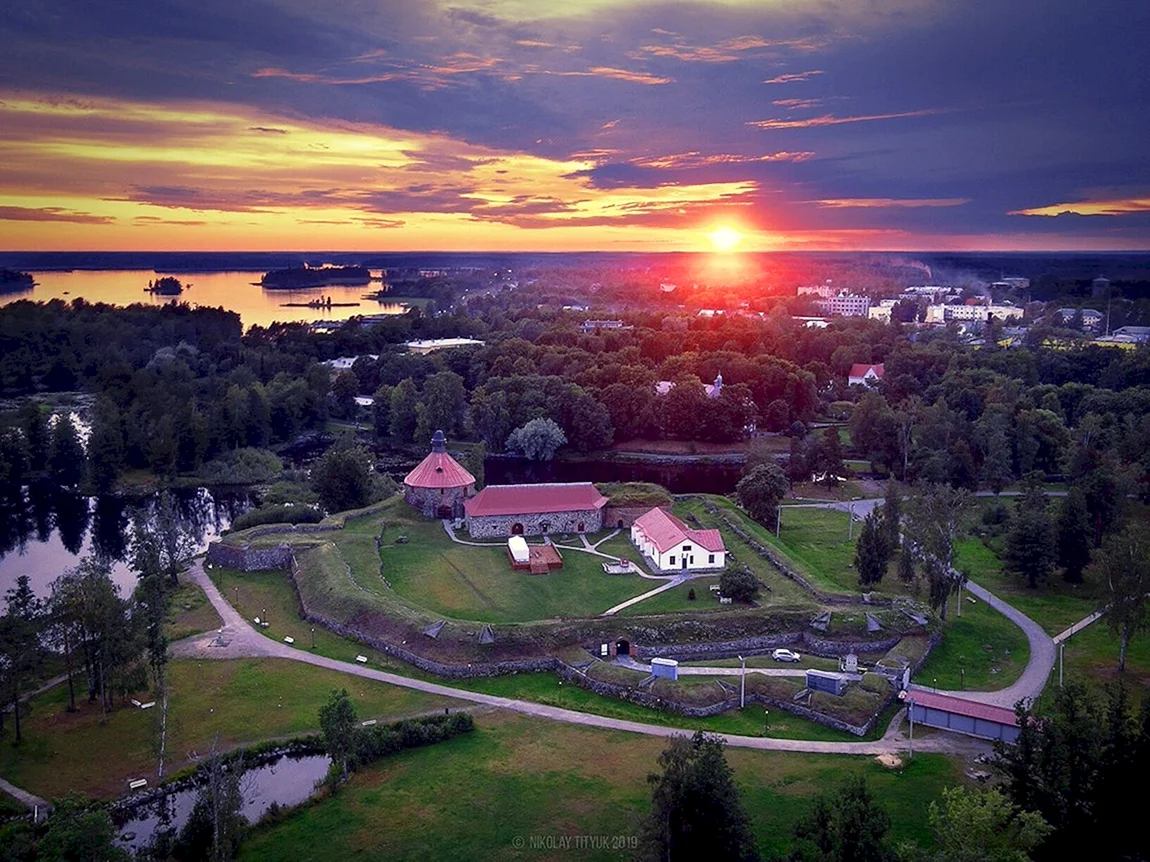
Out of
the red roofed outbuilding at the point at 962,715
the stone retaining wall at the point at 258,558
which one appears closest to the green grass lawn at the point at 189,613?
the stone retaining wall at the point at 258,558

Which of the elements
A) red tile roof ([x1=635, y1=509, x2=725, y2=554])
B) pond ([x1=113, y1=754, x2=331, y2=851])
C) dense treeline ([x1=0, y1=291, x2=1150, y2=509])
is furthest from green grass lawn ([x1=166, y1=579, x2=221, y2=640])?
dense treeline ([x1=0, y1=291, x2=1150, y2=509])

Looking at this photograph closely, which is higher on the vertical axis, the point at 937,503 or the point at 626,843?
the point at 937,503

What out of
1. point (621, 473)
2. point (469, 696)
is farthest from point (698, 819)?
point (621, 473)

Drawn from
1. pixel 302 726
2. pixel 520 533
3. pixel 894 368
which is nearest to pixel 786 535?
pixel 520 533

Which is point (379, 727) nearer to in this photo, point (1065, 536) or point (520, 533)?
point (520, 533)

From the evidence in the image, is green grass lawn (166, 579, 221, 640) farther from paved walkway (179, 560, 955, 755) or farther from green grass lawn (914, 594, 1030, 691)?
green grass lawn (914, 594, 1030, 691)

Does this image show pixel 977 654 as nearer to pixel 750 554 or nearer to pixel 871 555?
pixel 871 555

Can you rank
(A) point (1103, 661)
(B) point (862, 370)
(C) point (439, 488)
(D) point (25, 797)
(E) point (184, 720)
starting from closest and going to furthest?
(D) point (25, 797)
(E) point (184, 720)
(A) point (1103, 661)
(C) point (439, 488)
(B) point (862, 370)
